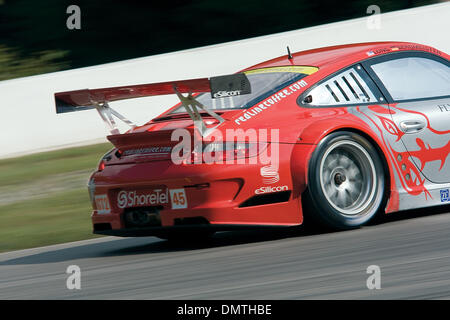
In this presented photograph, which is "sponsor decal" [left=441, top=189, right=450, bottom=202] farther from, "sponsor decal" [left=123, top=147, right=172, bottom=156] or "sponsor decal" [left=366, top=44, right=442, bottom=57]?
"sponsor decal" [left=123, top=147, right=172, bottom=156]

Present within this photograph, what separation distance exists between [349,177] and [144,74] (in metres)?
6.99

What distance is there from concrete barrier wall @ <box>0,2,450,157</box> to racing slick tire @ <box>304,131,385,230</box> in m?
6.65

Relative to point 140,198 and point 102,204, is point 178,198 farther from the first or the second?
point 102,204

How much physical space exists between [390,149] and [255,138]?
108cm

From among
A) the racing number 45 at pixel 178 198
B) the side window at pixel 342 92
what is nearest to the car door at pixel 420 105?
the side window at pixel 342 92

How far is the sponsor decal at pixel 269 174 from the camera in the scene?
226 inches

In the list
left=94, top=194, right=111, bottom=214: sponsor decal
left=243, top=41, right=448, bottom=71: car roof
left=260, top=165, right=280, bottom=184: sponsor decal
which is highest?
left=243, top=41, right=448, bottom=71: car roof

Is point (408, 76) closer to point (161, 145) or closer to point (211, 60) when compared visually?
point (161, 145)

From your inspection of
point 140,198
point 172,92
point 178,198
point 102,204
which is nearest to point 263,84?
point 172,92

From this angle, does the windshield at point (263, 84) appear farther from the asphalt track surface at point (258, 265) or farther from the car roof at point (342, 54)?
the asphalt track surface at point (258, 265)

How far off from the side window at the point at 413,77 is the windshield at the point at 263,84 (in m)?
0.61

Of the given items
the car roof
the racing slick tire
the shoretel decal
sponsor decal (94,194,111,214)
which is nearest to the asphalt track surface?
the racing slick tire

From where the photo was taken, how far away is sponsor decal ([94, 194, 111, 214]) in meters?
6.11

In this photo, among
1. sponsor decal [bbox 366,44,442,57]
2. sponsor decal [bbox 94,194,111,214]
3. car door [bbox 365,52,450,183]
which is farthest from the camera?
sponsor decal [bbox 366,44,442,57]
